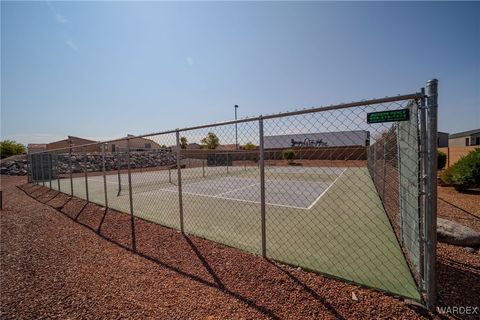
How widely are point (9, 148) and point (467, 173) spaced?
44686 mm

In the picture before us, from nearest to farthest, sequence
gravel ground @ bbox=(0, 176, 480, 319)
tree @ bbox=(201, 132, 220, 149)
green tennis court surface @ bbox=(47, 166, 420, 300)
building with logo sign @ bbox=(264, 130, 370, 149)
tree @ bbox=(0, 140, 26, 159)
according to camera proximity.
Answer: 1. gravel ground @ bbox=(0, 176, 480, 319)
2. green tennis court surface @ bbox=(47, 166, 420, 300)
3. building with logo sign @ bbox=(264, 130, 370, 149)
4. tree @ bbox=(201, 132, 220, 149)
5. tree @ bbox=(0, 140, 26, 159)

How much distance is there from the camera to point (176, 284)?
279 cm

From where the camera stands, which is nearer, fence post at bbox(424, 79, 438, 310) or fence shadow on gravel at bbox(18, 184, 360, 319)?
fence post at bbox(424, 79, 438, 310)

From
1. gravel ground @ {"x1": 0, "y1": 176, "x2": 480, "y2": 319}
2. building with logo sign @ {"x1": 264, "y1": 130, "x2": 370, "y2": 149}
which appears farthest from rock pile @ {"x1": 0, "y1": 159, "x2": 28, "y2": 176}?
building with logo sign @ {"x1": 264, "y1": 130, "x2": 370, "y2": 149}

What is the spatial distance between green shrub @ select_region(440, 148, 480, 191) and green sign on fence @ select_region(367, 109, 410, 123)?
26.8ft

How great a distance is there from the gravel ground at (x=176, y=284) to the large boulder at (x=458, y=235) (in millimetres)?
204

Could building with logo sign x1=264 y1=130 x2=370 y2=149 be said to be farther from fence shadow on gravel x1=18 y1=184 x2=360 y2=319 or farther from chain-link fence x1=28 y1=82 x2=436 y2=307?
fence shadow on gravel x1=18 y1=184 x2=360 y2=319

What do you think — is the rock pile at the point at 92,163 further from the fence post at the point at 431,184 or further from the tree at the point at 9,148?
the fence post at the point at 431,184

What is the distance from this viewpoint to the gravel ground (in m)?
2.28

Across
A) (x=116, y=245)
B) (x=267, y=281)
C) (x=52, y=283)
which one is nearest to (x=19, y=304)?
(x=52, y=283)

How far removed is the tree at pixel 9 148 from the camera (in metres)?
29.8

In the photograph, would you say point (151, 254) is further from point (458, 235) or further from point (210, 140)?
point (458, 235)

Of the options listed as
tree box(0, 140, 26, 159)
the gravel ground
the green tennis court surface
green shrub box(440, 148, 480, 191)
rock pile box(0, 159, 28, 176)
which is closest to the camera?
the gravel ground

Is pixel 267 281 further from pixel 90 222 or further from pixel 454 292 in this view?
pixel 90 222
